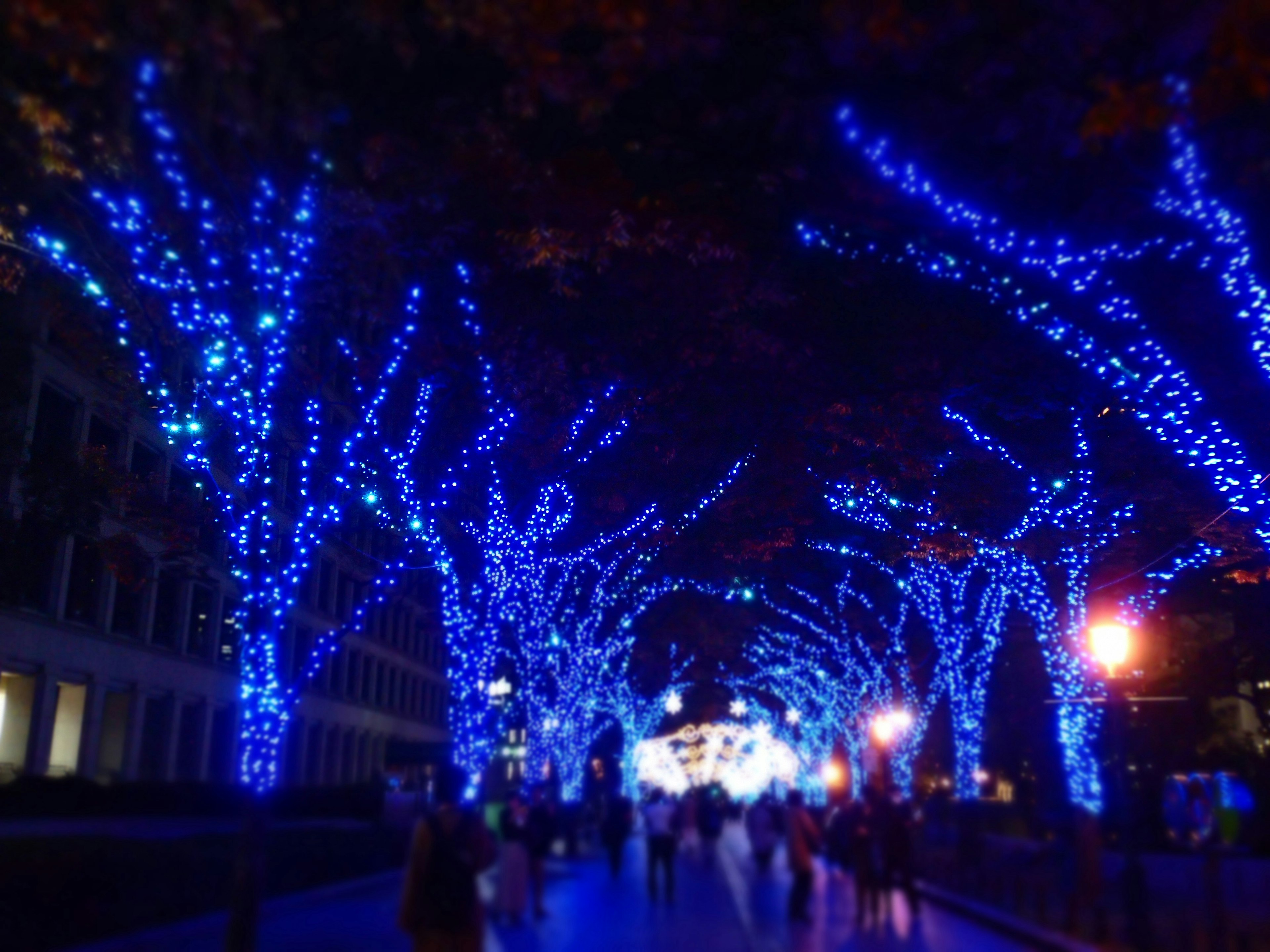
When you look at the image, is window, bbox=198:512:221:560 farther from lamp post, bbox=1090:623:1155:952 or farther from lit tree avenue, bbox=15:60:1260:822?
lamp post, bbox=1090:623:1155:952

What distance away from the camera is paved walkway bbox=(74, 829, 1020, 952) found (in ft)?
44.6

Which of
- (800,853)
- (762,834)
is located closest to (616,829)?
(762,834)

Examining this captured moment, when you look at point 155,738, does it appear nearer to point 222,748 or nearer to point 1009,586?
point 222,748

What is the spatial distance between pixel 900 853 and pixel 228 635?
29.1 metres

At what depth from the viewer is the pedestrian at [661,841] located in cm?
1995

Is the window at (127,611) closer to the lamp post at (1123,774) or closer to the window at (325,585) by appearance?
the window at (325,585)

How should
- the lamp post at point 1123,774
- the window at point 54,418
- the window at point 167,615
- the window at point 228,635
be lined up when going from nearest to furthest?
1. the lamp post at point 1123,774
2. the window at point 54,418
3. the window at point 167,615
4. the window at point 228,635

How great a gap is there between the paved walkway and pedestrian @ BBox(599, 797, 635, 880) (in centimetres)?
212

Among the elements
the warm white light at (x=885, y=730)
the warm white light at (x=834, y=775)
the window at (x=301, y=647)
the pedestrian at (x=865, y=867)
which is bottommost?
the pedestrian at (x=865, y=867)

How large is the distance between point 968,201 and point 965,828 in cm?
1557

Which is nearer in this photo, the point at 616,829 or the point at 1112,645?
the point at 1112,645

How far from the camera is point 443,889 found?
8.35 metres

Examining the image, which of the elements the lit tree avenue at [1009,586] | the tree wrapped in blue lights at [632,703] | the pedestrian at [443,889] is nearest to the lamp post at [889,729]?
the lit tree avenue at [1009,586]

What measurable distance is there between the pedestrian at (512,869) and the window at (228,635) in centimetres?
2747
